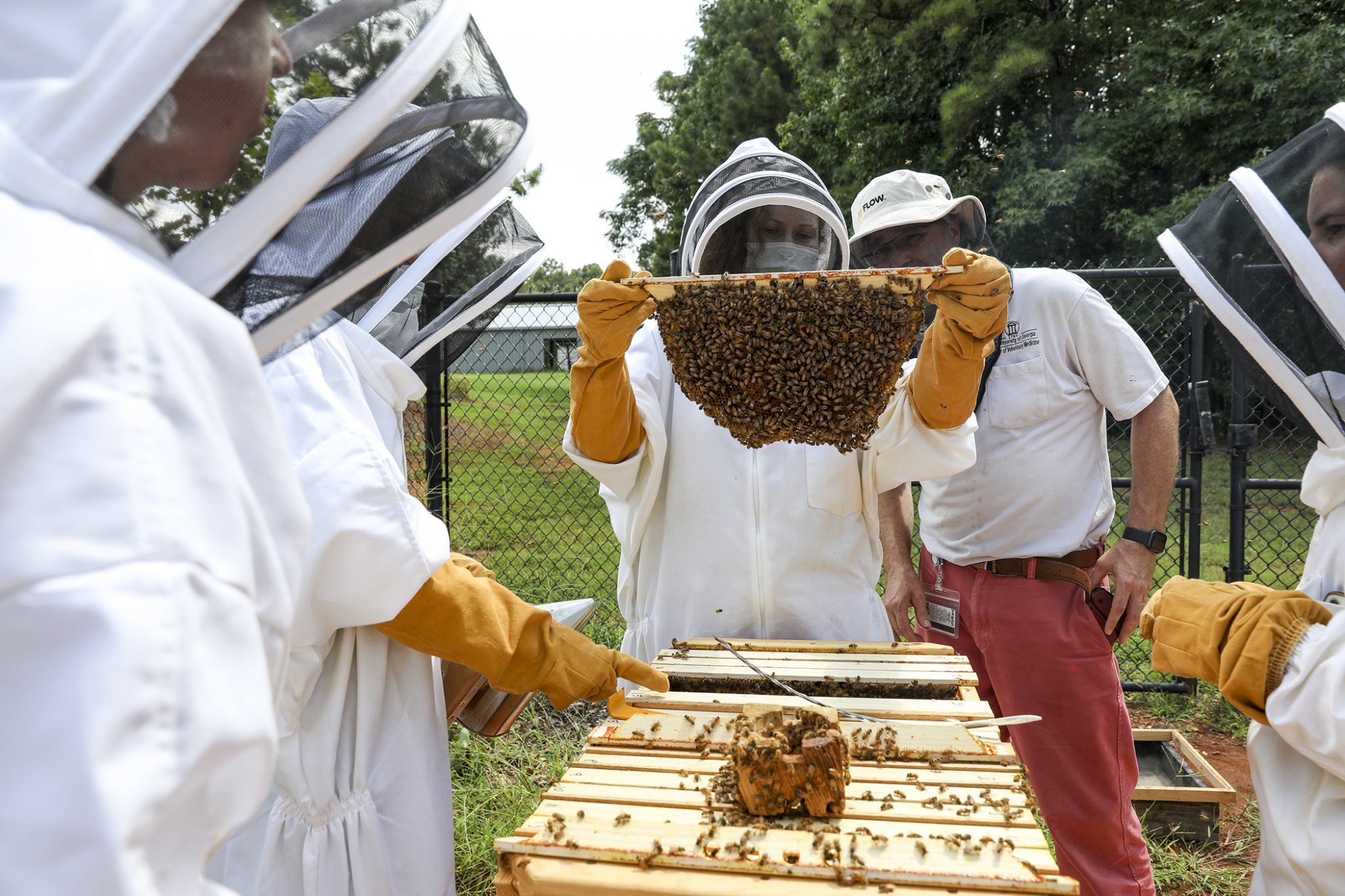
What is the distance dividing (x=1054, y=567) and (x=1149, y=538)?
391 millimetres

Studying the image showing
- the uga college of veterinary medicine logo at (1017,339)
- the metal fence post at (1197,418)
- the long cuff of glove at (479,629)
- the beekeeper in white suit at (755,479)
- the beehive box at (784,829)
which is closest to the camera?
the beehive box at (784,829)

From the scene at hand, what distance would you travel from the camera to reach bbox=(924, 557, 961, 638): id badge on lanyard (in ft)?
11.8

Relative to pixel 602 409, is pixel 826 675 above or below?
below

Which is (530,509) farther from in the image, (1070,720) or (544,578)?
(1070,720)

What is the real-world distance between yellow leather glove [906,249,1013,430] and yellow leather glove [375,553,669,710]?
1.24m

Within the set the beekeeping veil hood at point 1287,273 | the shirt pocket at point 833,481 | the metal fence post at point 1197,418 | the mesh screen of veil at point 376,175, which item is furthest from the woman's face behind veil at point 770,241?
the metal fence post at point 1197,418

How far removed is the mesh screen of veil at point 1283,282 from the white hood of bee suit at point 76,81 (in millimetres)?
1977

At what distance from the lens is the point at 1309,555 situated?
6.86 ft

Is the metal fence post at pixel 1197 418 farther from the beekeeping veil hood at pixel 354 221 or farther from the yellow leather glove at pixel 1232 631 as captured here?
the beekeeping veil hood at pixel 354 221

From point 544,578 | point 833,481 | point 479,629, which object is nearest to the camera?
point 479,629

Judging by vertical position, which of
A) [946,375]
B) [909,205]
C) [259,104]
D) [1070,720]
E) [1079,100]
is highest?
[1079,100]

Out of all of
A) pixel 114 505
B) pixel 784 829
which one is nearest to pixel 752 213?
pixel 784 829

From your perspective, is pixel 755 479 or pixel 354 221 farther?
pixel 755 479

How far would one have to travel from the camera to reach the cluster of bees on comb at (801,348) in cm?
246
